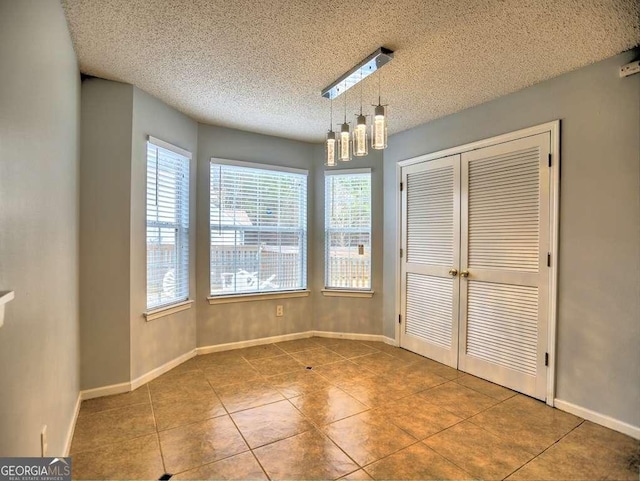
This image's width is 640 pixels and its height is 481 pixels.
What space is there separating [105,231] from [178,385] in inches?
54.9

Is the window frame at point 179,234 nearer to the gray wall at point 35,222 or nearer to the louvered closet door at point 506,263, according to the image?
the gray wall at point 35,222

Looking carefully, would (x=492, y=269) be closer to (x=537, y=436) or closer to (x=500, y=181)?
(x=500, y=181)

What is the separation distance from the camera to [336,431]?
7.06ft

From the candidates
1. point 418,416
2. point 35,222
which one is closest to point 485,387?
point 418,416

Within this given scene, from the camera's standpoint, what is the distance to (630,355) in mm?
2113

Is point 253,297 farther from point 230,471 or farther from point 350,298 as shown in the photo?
point 230,471

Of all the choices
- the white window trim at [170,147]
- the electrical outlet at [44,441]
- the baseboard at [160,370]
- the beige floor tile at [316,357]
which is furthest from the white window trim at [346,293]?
the electrical outlet at [44,441]

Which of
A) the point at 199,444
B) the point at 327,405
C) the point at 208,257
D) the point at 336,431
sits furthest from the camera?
the point at 208,257

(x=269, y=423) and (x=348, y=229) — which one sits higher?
(x=348, y=229)

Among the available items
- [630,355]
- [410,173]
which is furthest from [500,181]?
[630,355]

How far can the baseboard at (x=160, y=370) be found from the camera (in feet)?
8.99

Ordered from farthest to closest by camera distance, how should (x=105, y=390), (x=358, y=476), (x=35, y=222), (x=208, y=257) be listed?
(x=208, y=257) < (x=105, y=390) < (x=358, y=476) < (x=35, y=222)

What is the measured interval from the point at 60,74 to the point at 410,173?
3.03m

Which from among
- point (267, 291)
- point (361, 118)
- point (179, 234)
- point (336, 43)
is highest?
point (336, 43)
